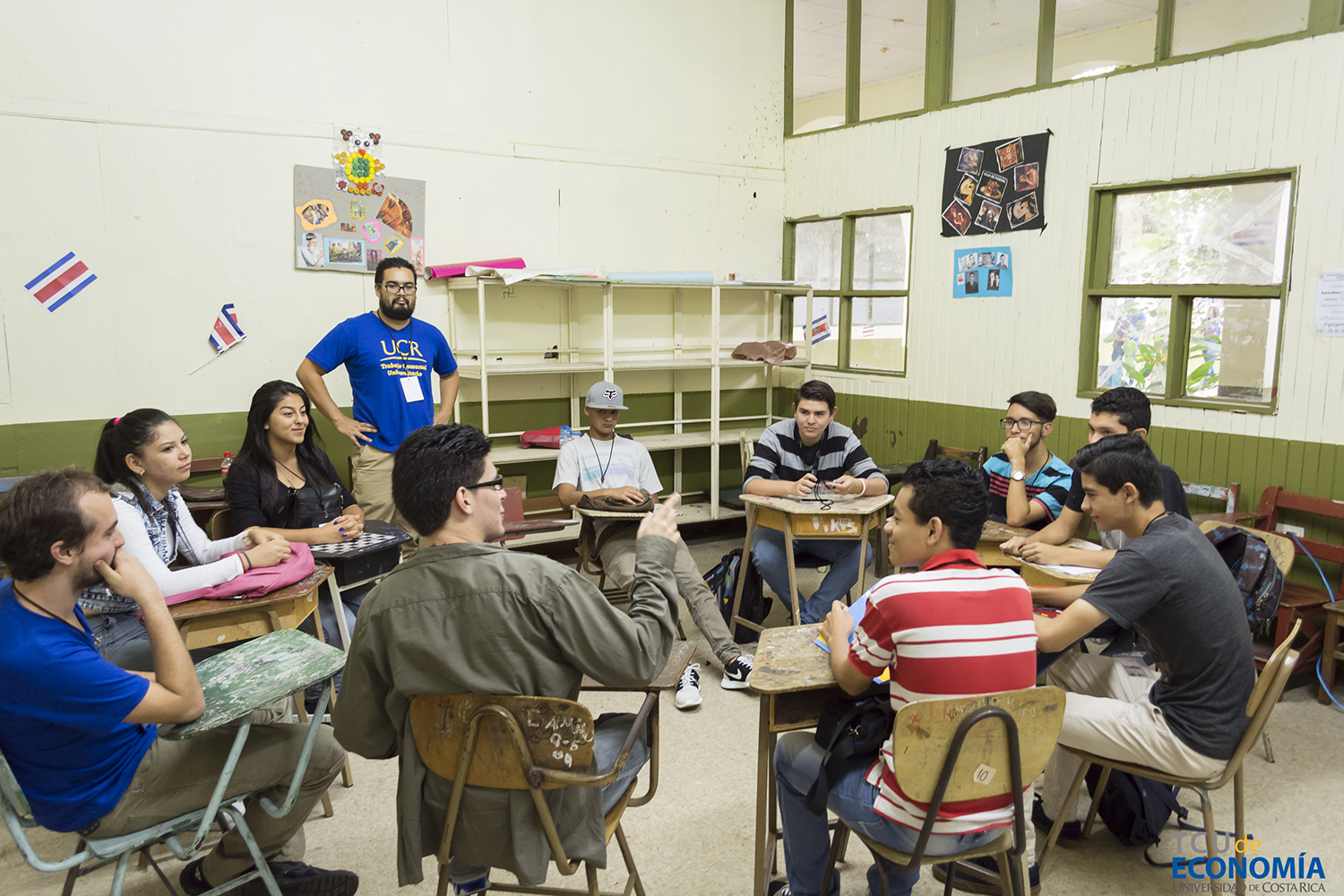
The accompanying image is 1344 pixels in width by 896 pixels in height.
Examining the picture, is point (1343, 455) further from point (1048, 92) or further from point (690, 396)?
point (690, 396)

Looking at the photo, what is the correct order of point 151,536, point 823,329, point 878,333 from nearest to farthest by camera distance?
point 151,536 < point 878,333 < point 823,329

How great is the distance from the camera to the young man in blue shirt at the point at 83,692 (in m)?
1.69

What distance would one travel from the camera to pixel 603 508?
12.8 ft

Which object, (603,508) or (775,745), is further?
(603,508)

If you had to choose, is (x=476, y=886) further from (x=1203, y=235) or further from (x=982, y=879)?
(x=1203, y=235)

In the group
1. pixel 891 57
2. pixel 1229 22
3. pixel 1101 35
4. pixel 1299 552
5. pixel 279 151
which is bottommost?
pixel 1299 552

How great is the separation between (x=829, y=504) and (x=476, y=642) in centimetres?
242

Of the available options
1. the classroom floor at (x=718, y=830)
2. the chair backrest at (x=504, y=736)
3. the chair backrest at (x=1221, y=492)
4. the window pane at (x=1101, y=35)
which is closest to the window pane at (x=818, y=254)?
the window pane at (x=1101, y=35)

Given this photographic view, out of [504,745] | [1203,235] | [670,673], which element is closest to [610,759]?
[670,673]

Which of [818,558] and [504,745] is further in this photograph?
[818,558]

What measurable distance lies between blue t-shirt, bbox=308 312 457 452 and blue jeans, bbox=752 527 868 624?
6.18 ft

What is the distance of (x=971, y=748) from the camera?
1733mm

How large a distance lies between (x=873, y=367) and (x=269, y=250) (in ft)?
13.0

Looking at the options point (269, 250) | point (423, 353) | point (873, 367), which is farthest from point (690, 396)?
point (269, 250)
